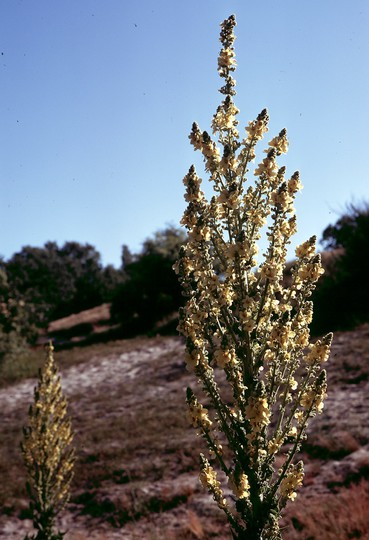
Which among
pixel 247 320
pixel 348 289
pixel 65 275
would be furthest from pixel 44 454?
pixel 65 275

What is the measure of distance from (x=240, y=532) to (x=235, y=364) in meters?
1.01

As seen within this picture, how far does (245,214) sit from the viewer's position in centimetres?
294

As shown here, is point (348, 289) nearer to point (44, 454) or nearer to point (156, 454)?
point (156, 454)

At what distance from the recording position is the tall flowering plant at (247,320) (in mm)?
2742

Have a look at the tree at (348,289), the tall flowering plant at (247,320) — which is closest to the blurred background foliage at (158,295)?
the tree at (348,289)

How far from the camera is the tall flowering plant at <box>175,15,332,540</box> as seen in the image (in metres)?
2.74

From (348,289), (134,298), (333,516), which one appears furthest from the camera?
(134,298)

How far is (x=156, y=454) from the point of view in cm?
1040

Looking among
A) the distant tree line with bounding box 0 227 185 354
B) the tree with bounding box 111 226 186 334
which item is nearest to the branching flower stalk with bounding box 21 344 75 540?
the distant tree line with bounding box 0 227 185 354

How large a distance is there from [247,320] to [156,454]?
28.3 ft

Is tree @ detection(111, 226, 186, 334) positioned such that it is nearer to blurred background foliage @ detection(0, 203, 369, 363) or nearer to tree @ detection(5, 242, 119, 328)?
blurred background foliage @ detection(0, 203, 369, 363)

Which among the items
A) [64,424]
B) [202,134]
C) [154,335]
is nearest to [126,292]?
[154,335]

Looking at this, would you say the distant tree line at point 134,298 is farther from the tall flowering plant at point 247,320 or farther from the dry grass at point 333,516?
the tall flowering plant at point 247,320

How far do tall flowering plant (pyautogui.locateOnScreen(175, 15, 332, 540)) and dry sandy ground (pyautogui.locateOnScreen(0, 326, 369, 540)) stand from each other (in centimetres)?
434
